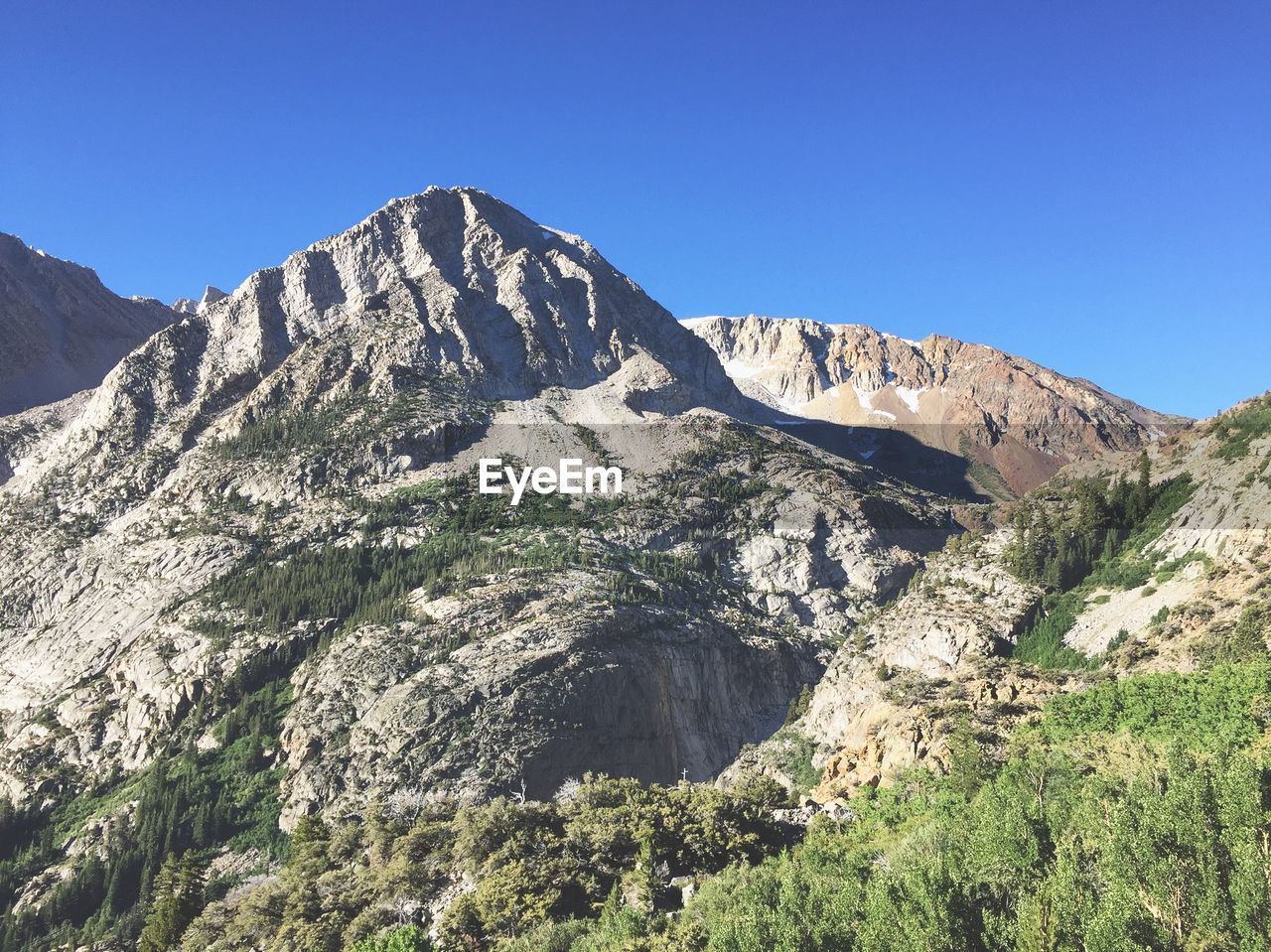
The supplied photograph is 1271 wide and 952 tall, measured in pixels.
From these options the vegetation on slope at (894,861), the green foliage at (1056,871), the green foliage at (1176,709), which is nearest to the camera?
the green foliage at (1056,871)

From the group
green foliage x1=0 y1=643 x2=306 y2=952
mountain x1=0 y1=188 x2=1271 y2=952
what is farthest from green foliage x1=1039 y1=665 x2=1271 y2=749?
green foliage x1=0 y1=643 x2=306 y2=952

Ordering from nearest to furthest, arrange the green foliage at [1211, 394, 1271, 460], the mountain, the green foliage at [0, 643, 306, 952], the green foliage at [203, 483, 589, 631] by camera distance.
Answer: the mountain, the green foliage at [1211, 394, 1271, 460], the green foliage at [0, 643, 306, 952], the green foliage at [203, 483, 589, 631]

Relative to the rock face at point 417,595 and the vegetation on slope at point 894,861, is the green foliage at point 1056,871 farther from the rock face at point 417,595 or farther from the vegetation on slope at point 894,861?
the rock face at point 417,595

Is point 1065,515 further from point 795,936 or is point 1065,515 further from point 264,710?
point 264,710

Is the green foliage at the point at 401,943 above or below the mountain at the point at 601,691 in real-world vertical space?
below

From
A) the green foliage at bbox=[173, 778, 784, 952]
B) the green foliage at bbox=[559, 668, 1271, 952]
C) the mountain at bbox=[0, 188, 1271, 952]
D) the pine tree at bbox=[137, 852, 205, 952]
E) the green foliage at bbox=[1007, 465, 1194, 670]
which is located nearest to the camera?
the green foliage at bbox=[559, 668, 1271, 952]

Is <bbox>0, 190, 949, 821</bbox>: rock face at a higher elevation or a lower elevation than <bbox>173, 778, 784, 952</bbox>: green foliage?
higher

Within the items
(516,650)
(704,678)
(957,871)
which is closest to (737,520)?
(704,678)

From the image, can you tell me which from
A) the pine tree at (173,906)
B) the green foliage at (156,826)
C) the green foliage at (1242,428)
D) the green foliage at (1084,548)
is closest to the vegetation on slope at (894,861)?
the pine tree at (173,906)

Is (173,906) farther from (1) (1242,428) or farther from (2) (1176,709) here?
(1) (1242,428)

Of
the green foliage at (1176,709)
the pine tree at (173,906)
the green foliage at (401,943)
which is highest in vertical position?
the green foliage at (1176,709)

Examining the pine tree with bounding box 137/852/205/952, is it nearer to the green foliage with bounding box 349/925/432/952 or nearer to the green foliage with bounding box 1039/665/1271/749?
the green foliage with bounding box 349/925/432/952

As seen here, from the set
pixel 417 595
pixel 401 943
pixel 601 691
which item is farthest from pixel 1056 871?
pixel 417 595
